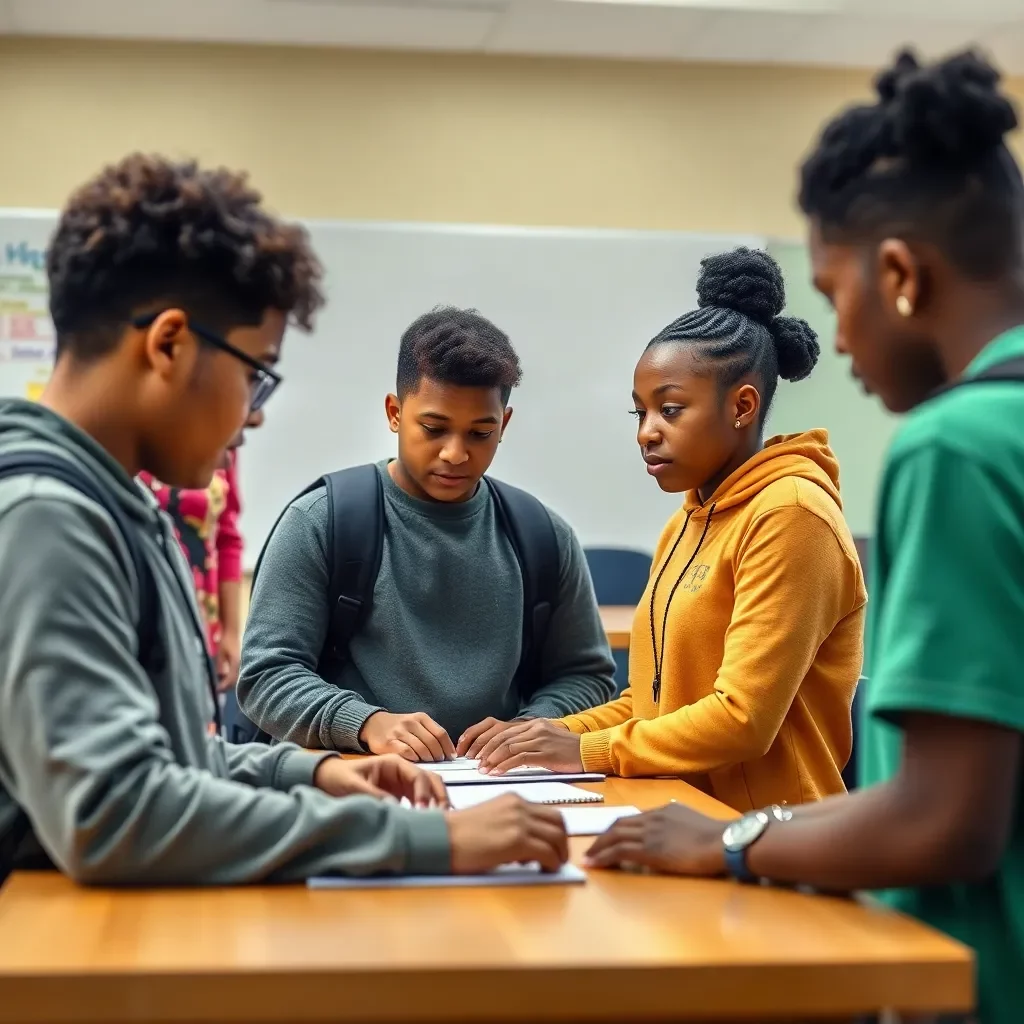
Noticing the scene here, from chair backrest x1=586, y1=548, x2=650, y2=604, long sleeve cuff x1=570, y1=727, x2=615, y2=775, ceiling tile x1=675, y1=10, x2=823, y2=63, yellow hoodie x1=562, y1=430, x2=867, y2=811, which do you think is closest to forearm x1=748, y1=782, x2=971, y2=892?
yellow hoodie x1=562, y1=430, x2=867, y2=811

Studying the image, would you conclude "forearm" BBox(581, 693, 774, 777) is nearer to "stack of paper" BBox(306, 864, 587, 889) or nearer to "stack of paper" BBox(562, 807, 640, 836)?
"stack of paper" BBox(562, 807, 640, 836)

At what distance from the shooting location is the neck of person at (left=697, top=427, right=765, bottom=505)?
209cm

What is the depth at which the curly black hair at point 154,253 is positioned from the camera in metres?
1.23

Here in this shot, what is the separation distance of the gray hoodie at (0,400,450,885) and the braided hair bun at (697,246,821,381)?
1.20 metres

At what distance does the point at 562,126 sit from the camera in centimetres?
520

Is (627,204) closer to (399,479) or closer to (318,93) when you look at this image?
(318,93)

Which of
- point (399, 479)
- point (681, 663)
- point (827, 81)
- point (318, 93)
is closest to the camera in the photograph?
point (681, 663)

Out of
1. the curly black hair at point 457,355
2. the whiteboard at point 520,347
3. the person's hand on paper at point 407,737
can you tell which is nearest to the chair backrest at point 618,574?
the whiteboard at point 520,347

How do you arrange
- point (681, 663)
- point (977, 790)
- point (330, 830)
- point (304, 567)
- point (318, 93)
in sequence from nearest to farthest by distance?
1. point (977, 790)
2. point (330, 830)
3. point (681, 663)
4. point (304, 567)
5. point (318, 93)

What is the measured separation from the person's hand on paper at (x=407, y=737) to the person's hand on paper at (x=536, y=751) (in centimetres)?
8

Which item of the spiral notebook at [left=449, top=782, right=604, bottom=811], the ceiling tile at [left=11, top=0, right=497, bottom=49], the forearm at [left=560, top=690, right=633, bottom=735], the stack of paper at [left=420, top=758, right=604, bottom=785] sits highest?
the ceiling tile at [left=11, top=0, right=497, bottom=49]

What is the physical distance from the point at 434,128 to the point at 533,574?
3.25 m

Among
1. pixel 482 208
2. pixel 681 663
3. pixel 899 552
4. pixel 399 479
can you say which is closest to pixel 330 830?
pixel 899 552

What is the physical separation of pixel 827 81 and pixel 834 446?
1.50 m
